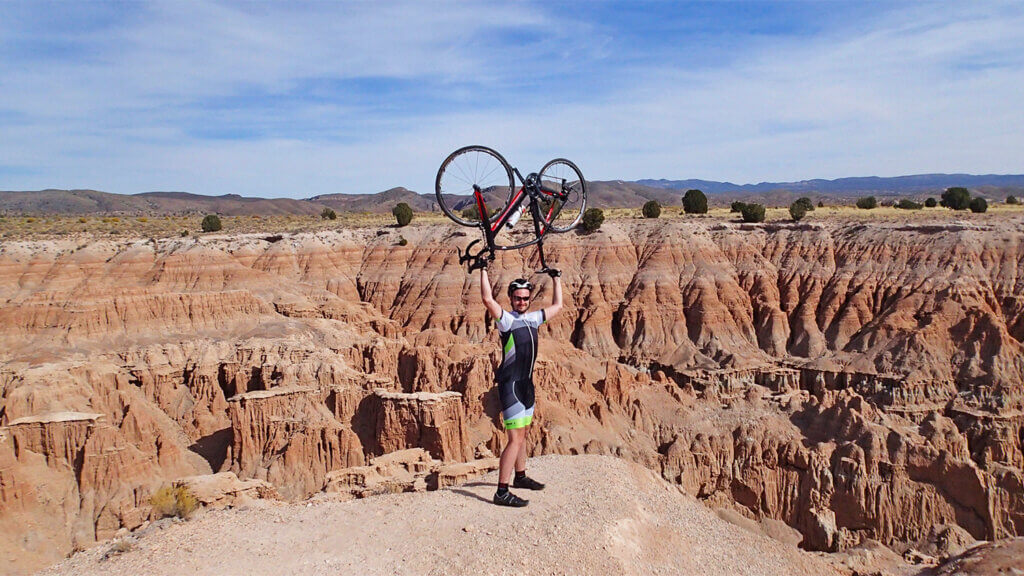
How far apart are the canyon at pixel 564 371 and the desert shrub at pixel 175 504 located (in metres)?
3.39

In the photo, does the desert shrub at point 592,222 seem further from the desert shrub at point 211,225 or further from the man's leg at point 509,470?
the man's leg at point 509,470

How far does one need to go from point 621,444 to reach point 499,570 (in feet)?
92.8

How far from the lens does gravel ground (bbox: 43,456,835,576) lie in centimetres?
1185

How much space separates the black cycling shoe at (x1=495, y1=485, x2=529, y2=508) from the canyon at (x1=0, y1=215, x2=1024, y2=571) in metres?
6.57

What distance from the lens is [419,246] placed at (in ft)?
218

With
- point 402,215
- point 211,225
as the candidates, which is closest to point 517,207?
point 402,215

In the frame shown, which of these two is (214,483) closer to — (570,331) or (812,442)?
(812,442)

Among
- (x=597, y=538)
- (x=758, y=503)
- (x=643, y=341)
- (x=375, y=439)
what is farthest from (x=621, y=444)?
(x=597, y=538)

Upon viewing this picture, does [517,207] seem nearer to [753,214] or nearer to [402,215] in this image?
[402,215]

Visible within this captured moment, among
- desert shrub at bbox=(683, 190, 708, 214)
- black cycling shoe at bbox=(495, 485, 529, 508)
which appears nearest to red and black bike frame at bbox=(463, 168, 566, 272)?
black cycling shoe at bbox=(495, 485, 529, 508)

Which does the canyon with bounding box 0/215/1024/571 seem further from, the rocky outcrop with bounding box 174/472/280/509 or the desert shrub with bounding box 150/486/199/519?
the desert shrub with bounding box 150/486/199/519

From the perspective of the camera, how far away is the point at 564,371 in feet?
147

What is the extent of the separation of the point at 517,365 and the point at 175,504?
10113 mm

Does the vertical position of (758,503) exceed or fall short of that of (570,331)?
it falls short
